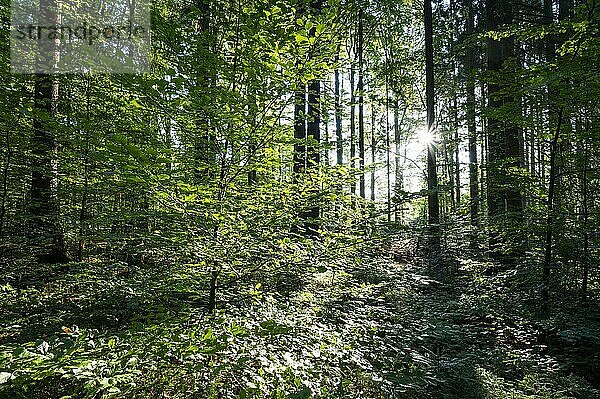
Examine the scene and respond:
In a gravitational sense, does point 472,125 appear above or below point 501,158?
above

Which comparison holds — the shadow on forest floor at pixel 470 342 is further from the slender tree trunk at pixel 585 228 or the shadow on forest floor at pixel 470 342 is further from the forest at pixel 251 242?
the slender tree trunk at pixel 585 228

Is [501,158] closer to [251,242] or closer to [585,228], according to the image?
[585,228]

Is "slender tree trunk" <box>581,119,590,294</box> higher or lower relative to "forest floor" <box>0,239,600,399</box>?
higher

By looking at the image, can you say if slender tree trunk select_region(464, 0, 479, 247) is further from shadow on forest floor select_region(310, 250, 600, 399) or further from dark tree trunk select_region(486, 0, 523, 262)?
shadow on forest floor select_region(310, 250, 600, 399)

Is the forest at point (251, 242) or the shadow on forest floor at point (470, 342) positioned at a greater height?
the forest at point (251, 242)

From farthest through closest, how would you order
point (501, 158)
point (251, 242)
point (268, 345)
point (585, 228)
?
point (501, 158) → point (585, 228) → point (251, 242) → point (268, 345)

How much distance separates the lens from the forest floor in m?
2.12

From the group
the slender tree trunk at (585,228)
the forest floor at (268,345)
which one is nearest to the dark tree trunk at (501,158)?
the slender tree trunk at (585,228)


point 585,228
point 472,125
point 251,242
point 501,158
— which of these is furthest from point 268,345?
point 472,125

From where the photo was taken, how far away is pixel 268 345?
266cm

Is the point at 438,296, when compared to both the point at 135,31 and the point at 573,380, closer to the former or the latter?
the point at 573,380

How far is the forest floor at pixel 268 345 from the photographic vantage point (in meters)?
2.12

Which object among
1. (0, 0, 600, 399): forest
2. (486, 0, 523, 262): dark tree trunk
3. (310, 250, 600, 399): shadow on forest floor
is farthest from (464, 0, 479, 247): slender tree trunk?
(310, 250, 600, 399): shadow on forest floor

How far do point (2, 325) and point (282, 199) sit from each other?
3.23 meters
